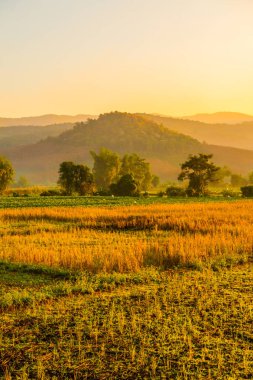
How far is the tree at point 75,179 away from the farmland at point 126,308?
4498 centimetres

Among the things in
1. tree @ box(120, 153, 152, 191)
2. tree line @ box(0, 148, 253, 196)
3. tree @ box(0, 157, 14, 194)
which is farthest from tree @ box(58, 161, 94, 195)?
tree @ box(120, 153, 152, 191)

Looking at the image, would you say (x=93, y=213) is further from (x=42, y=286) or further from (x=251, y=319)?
(x=251, y=319)

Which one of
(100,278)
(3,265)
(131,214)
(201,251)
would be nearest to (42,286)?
(100,278)

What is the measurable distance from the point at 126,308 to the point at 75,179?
5707 cm

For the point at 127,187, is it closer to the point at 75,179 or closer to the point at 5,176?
the point at 75,179

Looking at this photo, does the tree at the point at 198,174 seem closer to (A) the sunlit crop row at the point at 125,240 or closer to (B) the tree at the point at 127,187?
(B) the tree at the point at 127,187

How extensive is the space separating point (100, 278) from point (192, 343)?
601 cm

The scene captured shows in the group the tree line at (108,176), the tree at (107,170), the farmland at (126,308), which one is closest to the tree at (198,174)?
the tree line at (108,176)

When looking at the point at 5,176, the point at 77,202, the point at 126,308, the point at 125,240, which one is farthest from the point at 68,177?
the point at 126,308

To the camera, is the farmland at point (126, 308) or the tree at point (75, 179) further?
the tree at point (75, 179)

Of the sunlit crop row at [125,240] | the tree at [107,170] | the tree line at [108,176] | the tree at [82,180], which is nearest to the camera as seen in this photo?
the sunlit crop row at [125,240]

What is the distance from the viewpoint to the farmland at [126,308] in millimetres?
8734

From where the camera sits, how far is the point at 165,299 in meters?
12.7

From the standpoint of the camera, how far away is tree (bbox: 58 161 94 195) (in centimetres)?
6838
